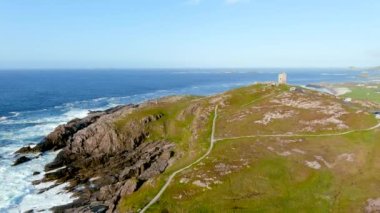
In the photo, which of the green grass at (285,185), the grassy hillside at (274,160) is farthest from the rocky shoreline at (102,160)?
the green grass at (285,185)

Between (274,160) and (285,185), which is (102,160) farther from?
(285,185)

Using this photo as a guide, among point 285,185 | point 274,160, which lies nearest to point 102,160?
point 274,160

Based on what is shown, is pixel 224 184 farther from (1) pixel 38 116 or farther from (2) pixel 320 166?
(1) pixel 38 116

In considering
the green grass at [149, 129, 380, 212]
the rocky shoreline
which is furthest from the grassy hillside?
the rocky shoreline

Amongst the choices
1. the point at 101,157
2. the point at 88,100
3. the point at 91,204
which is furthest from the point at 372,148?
the point at 88,100

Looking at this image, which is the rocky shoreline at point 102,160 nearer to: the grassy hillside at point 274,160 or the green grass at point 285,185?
the grassy hillside at point 274,160
